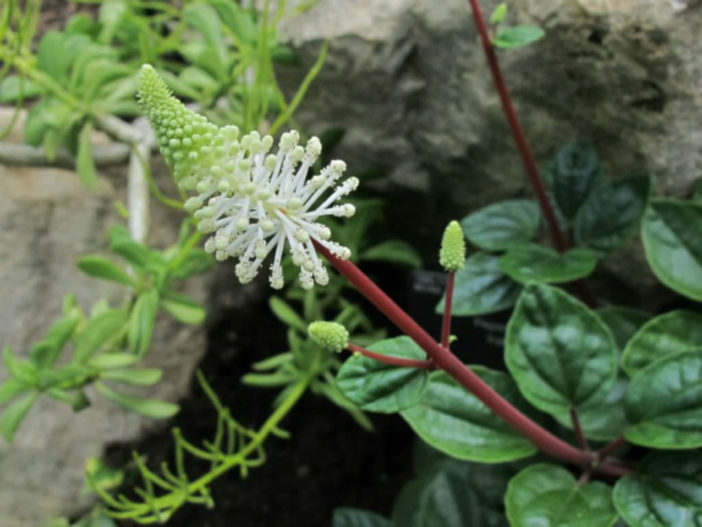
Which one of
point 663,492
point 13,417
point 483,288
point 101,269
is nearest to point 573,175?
point 483,288

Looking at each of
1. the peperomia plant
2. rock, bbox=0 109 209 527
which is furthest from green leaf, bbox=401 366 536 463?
rock, bbox=0 109 209 527

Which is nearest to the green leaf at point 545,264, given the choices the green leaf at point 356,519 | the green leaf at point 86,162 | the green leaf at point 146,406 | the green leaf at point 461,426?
the green leaf at point 461,426

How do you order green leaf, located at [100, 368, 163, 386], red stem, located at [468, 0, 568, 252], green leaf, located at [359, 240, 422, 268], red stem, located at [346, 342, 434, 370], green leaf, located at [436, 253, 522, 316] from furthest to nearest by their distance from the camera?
green leaf, located at [359, 240, 422, 268]
green leaf, located at [100, 368, 163, 386]
green leaf, located at [436, 253, 522, 316]
red stem, located at [468, 0, 568, 252]
red stem, located at [346, 342, 434, 370]

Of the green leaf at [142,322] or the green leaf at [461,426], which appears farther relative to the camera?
the green leaf at [142,322]

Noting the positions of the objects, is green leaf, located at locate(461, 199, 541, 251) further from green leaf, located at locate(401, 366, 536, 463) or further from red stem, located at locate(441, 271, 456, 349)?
red stem, located at locate(441, 271, 456, 349)

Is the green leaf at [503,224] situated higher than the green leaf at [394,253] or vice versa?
the green leaf at [503,224]

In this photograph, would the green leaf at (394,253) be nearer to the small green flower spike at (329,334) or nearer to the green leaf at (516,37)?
the green leaf at (516,37)
